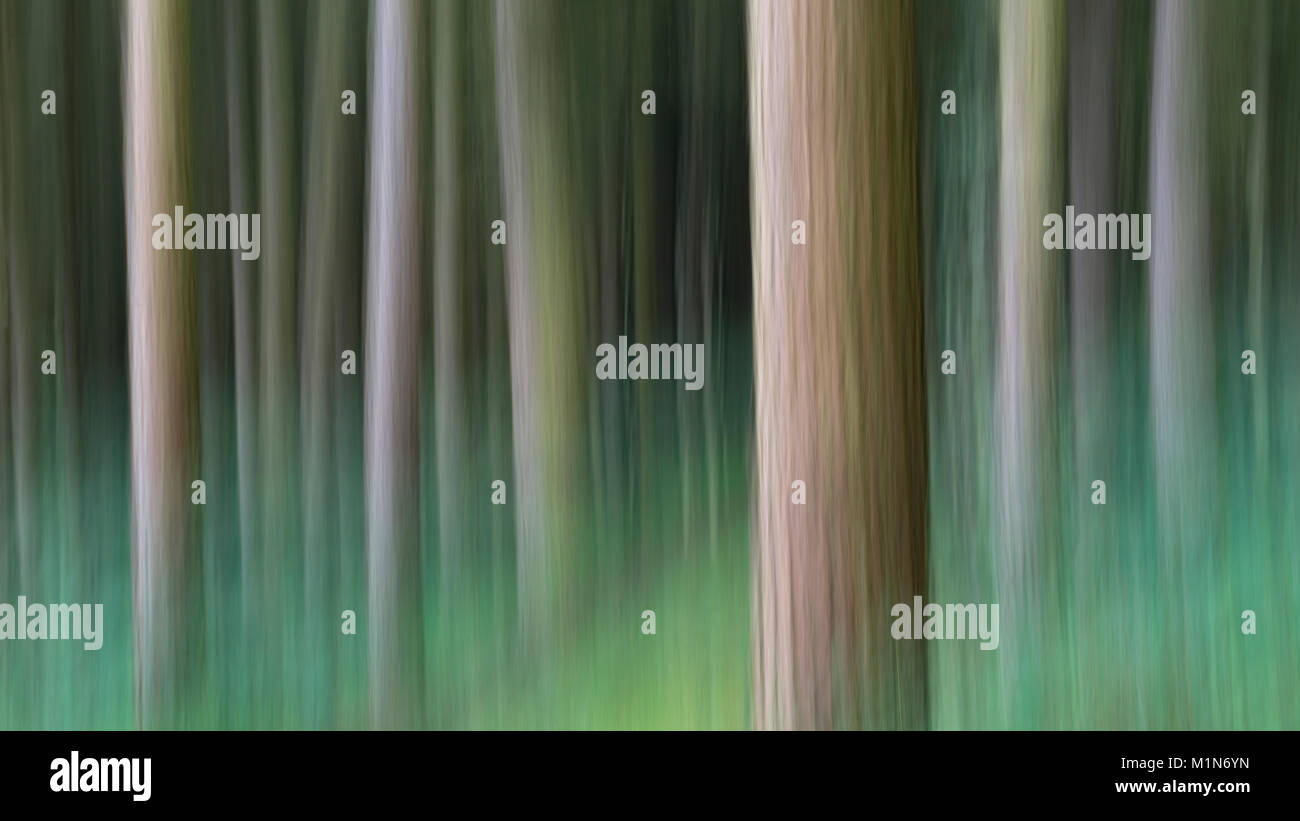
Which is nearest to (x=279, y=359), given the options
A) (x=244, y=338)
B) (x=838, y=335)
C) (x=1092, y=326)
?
(x=244, y=338)

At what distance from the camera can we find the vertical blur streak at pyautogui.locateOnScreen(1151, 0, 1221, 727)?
1.23 m

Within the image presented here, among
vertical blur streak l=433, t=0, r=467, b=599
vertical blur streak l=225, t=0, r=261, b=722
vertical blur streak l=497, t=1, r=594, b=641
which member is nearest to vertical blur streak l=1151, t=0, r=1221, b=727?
vertical blur streak l=497, t=1, r=594, b=641

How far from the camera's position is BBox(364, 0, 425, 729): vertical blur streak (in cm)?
128

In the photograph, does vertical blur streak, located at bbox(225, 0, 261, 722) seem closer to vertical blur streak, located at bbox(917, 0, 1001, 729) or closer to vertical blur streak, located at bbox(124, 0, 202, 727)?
vertical blur streak, located at bbox(124, 0, 202, 727)

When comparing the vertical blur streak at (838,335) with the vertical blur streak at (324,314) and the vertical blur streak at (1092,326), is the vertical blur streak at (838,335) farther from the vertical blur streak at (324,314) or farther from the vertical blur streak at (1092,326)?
the vertical blur streak at (324,314)

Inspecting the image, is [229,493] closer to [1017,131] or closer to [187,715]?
[187,715]

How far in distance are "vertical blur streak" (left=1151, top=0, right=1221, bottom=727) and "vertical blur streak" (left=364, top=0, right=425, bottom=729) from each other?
805mm

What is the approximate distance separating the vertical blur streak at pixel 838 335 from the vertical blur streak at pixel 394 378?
402 mm

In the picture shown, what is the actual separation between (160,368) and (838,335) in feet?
2.47

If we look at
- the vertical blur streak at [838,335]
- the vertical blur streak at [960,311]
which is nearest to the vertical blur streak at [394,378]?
the vertical blur streak at [838,335]

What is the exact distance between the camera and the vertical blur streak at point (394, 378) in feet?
4.21

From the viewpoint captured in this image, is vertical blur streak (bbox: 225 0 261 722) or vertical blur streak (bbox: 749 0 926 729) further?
vertical blur streak (bbox: 225 0 261 722)

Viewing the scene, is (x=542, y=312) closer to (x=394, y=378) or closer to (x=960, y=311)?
(x=394, y=378)
